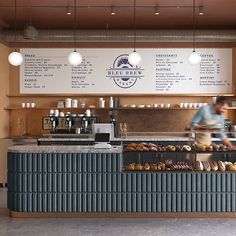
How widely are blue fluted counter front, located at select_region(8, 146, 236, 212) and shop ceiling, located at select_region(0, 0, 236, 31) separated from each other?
2.79 m

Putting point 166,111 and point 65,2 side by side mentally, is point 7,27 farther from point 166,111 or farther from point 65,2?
point 166,111

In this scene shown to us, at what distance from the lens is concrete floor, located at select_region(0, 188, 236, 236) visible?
526 cm

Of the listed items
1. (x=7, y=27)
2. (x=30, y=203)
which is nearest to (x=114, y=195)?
(x=30, y=203)

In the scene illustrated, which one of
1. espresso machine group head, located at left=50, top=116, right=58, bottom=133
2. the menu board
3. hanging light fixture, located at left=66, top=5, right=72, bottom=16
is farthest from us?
the menu board

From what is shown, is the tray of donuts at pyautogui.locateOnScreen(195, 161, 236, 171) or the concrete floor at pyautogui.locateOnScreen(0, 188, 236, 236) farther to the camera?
the tray of donuts at pyautogui.locateOnScreen(195, 161, 236, 171)

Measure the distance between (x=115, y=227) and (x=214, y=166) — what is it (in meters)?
1.53

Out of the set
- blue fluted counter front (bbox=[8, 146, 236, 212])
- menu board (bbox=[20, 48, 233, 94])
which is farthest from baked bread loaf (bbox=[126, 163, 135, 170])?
menu board (bbox=[20, 48, 233, 94])

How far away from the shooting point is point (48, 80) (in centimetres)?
959

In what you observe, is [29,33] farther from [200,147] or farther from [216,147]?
[216,147]

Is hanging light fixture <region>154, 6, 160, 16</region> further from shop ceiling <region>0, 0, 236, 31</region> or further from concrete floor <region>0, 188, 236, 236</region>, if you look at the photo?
concrete floor <region>0, 188, 236, 236</region>

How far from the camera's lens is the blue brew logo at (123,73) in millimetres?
9578

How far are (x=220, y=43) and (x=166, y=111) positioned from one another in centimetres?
177

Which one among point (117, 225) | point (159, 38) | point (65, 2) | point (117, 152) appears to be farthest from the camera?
point (159, 38)

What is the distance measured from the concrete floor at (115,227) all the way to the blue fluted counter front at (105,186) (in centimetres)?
20
